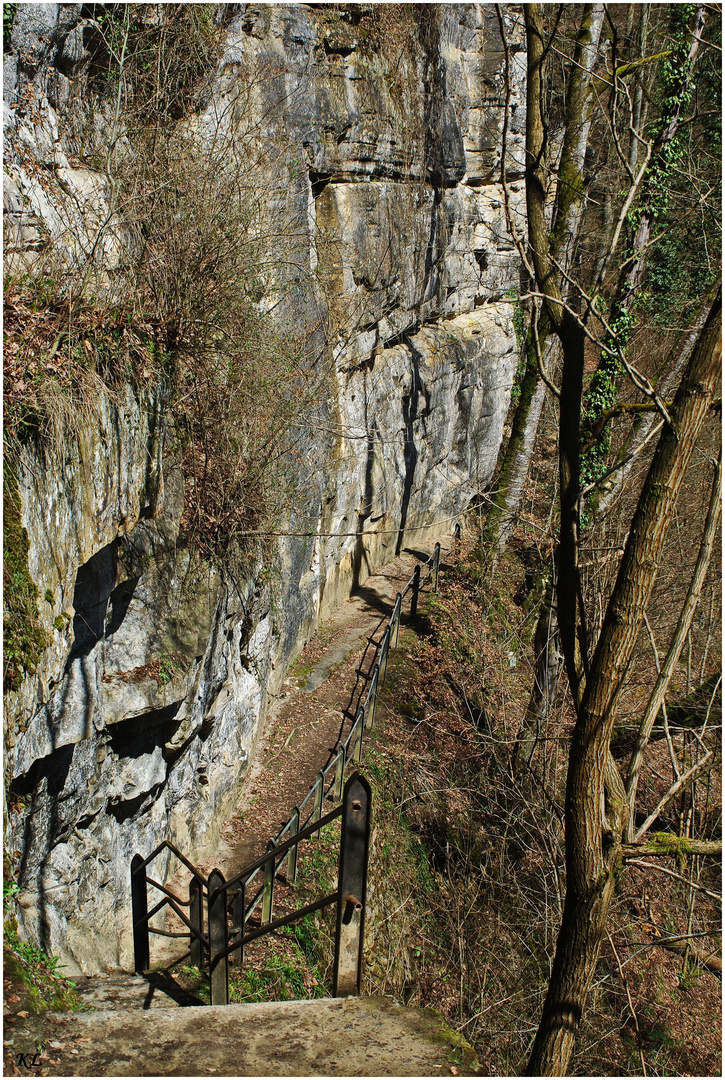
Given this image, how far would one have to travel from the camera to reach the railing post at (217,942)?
17.6 ft

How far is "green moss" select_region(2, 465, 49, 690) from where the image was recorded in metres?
4.35

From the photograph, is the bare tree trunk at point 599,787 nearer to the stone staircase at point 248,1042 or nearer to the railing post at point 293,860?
the stone staircase at point 248,1042

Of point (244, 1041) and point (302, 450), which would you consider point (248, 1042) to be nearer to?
point (244, 1041)

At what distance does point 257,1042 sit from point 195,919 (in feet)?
10.9

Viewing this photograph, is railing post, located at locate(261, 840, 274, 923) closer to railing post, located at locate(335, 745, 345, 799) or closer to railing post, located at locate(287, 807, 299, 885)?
railing post, located at locate(287, 807, 299, 885)

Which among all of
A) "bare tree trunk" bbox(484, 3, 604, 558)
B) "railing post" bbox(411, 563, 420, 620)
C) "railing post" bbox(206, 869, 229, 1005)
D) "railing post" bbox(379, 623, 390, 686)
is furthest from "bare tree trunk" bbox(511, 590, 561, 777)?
"railing post" bbox(206, 869, 229, 1005)

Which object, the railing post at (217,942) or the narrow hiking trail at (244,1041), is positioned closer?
the narrow hiking trail at (244,1041)

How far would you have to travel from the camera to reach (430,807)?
31.7 feet

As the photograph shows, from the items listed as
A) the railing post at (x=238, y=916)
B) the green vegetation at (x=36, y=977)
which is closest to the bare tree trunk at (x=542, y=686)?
the railing post at (x=238, y=916)

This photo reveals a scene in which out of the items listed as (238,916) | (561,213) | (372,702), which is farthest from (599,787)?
(561,213)

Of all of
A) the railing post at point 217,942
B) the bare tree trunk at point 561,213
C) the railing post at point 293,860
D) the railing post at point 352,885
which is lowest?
the railing post at point 293,860

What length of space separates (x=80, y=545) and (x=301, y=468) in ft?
19.0

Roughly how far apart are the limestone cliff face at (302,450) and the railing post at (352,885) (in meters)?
2.31

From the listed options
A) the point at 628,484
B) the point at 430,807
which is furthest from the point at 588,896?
the point at 628,484
